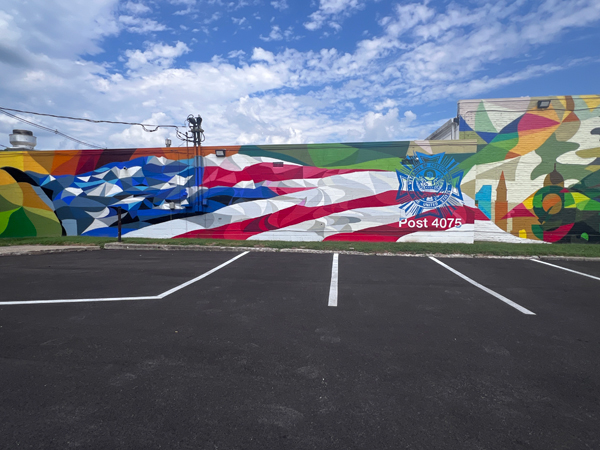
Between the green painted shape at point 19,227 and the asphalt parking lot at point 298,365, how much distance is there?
34.6ft

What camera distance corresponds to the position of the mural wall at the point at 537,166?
13328 mm

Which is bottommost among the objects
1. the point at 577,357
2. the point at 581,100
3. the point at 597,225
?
the point at 577,357

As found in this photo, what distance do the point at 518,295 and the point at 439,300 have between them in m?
1.71

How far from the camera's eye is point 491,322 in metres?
4.78

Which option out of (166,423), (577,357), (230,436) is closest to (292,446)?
(230,436)

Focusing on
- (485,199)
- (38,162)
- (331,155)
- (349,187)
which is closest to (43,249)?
(38,162)

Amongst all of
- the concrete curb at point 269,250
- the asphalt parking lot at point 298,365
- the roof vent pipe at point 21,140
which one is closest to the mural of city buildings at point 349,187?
the roof vent pipe at point 21,140

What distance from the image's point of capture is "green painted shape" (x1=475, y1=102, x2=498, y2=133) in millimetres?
13516

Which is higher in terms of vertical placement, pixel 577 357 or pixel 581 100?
pixel 581 100

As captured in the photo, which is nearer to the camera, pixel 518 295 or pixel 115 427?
pixel 115 427

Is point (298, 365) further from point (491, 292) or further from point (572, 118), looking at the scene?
point (572, 118)

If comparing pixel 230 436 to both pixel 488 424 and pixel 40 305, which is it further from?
pixel 40 305

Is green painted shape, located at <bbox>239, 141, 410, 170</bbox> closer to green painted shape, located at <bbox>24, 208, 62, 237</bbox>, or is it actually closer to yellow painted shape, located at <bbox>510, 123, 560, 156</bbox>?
yellow painted shape, located at <bbox>510, 123, 560, 156</bbox>

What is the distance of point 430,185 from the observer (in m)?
13.5
